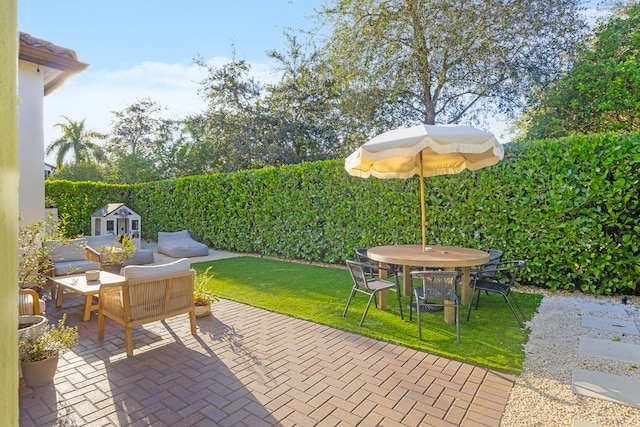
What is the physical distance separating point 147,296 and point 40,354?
115cm

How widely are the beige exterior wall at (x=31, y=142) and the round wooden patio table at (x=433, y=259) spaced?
288 inches

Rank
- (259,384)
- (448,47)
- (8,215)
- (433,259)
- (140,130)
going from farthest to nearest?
(140,130), (448,47), (433,259), (259,384), (8,215)

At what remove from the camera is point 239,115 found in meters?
19.3

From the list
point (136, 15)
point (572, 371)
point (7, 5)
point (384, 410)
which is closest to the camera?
point (7, 5)

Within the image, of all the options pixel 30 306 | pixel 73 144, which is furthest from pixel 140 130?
pixel 30 306

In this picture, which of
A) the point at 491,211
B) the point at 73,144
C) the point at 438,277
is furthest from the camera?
the point at 73,144

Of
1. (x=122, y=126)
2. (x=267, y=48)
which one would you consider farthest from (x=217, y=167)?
(x=122, y=126)

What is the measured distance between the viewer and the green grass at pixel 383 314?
169 inches

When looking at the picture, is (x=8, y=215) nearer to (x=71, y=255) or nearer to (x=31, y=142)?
(x=71, y=255)

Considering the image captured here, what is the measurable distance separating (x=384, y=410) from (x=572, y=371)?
7.23ft

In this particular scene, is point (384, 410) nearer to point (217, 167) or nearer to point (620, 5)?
point (620, 5)

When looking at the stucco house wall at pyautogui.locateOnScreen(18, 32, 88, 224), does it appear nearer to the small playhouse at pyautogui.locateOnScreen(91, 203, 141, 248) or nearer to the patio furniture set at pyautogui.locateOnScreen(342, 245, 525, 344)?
the small playhouse at pyautogui.locateOnScreen(91, 203, 141, 248)

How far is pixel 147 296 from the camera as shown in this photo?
4.36m

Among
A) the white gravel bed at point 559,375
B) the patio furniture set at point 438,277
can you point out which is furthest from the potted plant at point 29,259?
the white gravel bed at point 559,375
